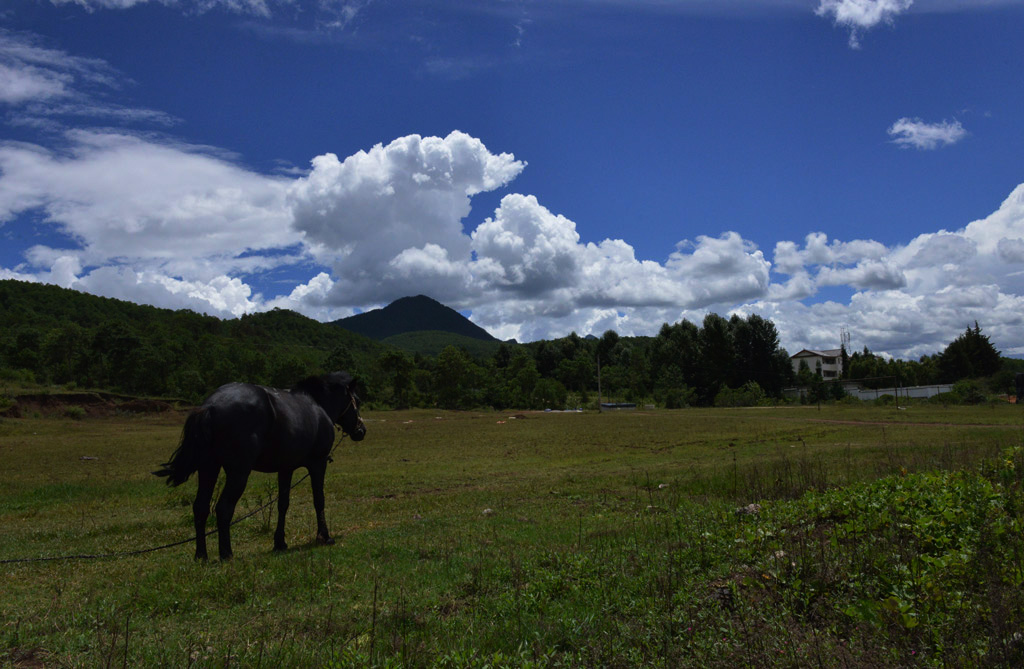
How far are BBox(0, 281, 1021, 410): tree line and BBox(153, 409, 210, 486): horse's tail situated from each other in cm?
7281

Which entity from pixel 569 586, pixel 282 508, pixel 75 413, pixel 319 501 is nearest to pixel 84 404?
pixel 75 413

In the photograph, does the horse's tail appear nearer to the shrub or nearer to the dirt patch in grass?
the dirt patch in grass

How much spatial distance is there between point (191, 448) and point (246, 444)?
665 millimetres

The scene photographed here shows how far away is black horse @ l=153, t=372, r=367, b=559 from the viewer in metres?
7.80

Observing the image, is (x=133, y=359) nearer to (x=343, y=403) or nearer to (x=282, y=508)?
(x=343, y=403)

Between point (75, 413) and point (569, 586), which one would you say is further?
point (75, 413)

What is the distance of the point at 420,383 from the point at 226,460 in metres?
102

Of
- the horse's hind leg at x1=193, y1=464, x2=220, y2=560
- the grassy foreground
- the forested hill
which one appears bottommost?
the grassy foreground

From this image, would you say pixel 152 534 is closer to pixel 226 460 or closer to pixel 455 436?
pixel 226 460

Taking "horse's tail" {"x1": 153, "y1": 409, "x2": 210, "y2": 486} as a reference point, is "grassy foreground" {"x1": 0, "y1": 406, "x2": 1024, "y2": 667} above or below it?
below

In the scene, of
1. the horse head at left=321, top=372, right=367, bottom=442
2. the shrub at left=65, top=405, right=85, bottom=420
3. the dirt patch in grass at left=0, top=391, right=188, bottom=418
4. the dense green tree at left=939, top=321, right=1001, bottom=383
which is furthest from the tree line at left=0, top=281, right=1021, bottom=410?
the horse head at left=321, top=372, right=367, bottom=442

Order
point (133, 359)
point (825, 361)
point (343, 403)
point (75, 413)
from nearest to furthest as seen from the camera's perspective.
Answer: point (343, 403) < point (75, 413) < point (133, 359) < point (825, 361)

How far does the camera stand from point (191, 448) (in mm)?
7820

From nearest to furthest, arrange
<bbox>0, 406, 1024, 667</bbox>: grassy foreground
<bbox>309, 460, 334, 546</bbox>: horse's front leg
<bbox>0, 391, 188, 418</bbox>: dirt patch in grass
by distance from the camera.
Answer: <bbox>0, 406, 1024, 667</bbox>: grassy foreground, <bbox>309, 460, 334, 546</bbox>: horse's front leg, <bbox>0, 391, 188, 418</bbox>: dirt patch in grass
